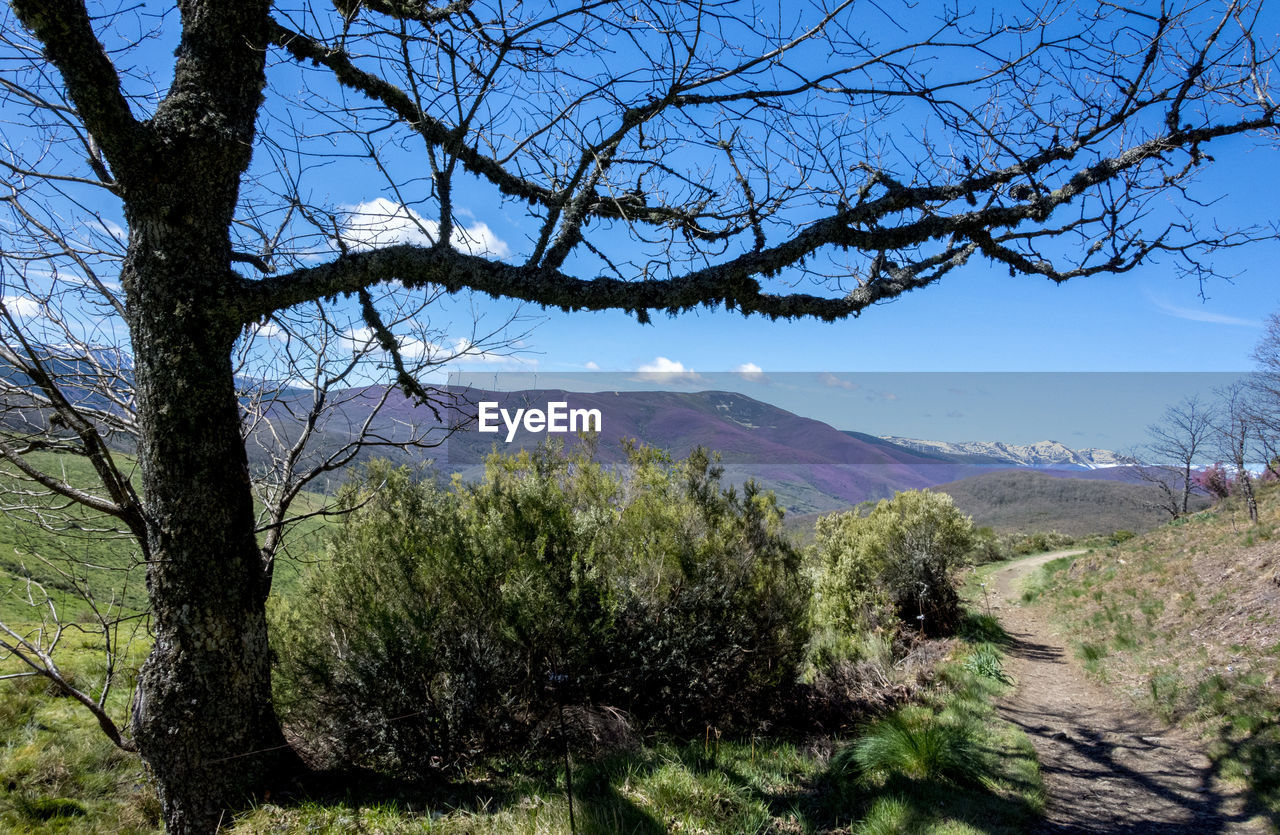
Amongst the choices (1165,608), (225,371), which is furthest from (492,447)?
(1165,608)

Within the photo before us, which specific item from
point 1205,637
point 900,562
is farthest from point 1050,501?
point 1205,637

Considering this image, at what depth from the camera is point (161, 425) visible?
3.21m

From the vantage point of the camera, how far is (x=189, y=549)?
3.23 m

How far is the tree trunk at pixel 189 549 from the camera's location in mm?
3186

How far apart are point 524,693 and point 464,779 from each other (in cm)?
79

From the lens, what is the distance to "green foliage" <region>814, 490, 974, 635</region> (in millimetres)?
13367

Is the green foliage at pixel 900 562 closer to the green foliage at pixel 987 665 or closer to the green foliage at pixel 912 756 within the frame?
the green foliage at pixel 987 665

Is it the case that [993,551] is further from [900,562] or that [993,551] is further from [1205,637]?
[1205,637]

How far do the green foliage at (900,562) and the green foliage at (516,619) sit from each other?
6.91 meters

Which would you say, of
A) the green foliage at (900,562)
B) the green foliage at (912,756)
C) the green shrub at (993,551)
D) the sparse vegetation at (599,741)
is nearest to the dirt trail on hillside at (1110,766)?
the sparse vegetation at (599,741)

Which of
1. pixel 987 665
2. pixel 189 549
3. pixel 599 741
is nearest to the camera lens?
pixel 189 549

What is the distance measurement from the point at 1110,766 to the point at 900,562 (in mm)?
7662

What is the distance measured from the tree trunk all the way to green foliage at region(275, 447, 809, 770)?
100 cm

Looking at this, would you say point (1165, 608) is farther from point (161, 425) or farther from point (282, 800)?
point (161, 425)
